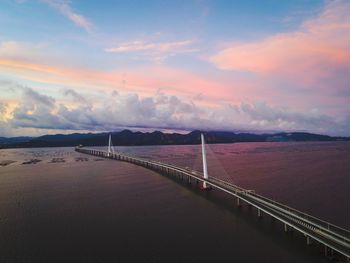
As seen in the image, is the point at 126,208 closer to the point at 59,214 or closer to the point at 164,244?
the point at 59,214

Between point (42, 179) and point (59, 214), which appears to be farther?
point (42, 179)

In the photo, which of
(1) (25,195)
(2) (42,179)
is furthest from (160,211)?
(2) (42,179)

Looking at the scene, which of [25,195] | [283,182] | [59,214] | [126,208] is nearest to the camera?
[59,214]

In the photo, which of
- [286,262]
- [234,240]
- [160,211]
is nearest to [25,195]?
[160,211]

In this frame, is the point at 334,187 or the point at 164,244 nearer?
the point at 164,244

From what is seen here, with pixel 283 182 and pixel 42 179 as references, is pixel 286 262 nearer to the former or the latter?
pixel 283 182

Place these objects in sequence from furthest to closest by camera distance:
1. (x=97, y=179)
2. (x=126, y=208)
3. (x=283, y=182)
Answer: (x=97, y=179) < (x=283, y=182) < (x=126, y=208)

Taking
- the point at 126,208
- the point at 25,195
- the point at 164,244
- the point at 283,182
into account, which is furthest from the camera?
the point at 283,182

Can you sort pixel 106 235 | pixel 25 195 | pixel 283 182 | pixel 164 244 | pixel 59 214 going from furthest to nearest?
1. pixel 283 182
2. pixel 25 195
3. pixel 59 214
4. pixel 106 235
5. pixel 164 244
